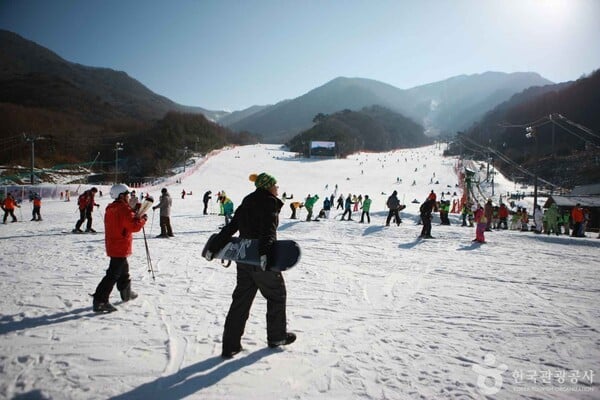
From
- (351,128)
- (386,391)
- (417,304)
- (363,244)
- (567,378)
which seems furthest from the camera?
(351,128)

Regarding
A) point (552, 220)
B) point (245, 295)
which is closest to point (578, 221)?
point (552, 220)

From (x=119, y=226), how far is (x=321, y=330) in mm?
3021

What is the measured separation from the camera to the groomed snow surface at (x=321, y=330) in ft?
10.1

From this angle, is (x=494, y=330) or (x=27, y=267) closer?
(x=494, y=330)

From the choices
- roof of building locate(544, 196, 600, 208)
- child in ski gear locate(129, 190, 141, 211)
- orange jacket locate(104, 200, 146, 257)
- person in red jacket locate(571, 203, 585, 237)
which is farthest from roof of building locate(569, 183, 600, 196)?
orange jacket locate(104, 200, 146, 257)

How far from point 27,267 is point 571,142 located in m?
125

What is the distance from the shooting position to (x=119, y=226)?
4535mm

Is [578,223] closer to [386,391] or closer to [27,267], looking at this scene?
[386,391]

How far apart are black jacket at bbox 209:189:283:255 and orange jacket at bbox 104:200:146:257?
1.68 m

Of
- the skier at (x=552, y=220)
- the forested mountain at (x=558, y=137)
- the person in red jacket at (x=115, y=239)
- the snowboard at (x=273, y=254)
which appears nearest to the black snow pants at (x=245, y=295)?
the snowboard at (x=273, y=254)

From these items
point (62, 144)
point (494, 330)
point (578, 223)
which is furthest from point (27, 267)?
point (62, 144)

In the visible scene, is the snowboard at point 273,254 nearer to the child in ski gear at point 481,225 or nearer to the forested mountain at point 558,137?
the child in ski gear at point 481,225

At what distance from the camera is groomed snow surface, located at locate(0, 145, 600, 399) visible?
3074 mm

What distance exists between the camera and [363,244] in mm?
11469
